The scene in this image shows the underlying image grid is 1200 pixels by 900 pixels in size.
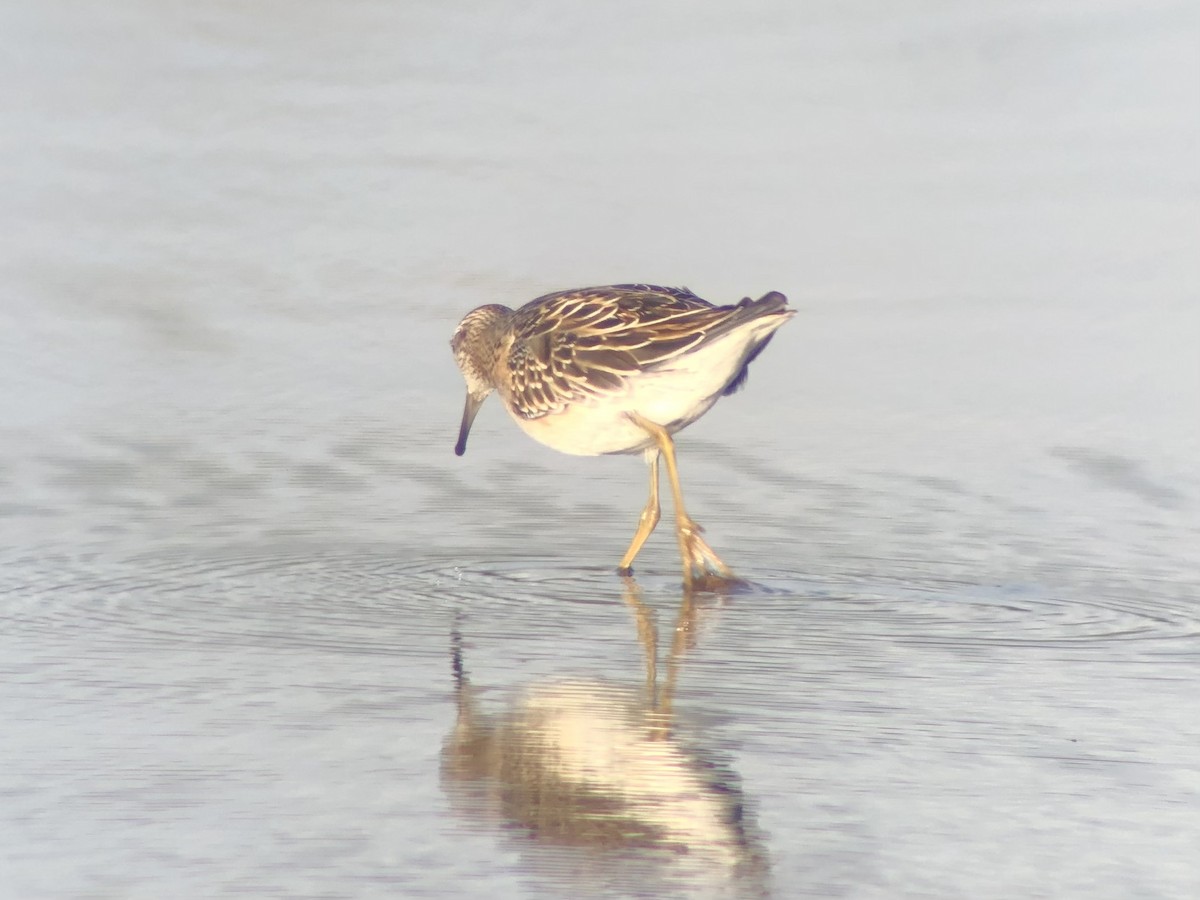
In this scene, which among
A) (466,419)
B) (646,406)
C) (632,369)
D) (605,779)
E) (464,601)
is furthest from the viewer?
(466,419)

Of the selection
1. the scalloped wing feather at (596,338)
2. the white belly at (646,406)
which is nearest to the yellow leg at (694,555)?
the white belly at (646,406)

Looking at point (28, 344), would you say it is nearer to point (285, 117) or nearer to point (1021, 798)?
point (285, 117)

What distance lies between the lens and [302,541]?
7.95 metres

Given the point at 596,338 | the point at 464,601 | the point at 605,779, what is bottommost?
the point at 605,779

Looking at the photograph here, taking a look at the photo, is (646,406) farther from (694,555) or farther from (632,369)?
(694,555)

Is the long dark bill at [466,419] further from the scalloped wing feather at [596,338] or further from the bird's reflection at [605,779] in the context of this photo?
the bird's reflection at [605,779]

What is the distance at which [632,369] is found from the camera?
828cm

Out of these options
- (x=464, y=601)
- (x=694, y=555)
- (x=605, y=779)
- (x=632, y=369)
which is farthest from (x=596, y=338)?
(x=605, y=779)

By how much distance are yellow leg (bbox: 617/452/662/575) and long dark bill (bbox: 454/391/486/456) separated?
96 centimetres

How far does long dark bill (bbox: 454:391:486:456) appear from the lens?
9148 mm

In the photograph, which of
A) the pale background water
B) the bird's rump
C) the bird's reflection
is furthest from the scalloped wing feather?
the bird's reflection

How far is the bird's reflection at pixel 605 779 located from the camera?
15.6ft

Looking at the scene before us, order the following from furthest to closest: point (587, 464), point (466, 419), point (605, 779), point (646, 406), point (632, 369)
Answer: point (587, 464), point (466, 419), point (646, 406), point (632, 369), point (605, 779)

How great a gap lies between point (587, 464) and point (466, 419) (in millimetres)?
625
